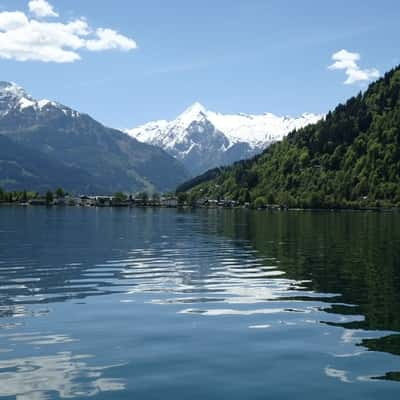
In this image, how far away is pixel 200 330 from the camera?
33719mm

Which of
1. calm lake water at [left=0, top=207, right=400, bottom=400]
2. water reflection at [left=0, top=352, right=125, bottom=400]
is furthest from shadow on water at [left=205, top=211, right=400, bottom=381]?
water reflection at [left=0, top=352, right=125, bottom=400]

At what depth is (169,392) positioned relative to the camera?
2322 cm

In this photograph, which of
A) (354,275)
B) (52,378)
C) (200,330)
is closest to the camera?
(52,378)

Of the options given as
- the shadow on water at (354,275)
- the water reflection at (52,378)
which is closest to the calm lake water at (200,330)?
the water reflection at (52,378)

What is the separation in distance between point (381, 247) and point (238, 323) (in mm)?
60261

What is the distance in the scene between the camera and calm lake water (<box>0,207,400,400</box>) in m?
24.1

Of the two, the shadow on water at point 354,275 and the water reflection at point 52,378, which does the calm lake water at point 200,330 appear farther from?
the shadow on water at point 354,275

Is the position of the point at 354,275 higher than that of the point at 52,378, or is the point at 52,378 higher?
the point at 52,378

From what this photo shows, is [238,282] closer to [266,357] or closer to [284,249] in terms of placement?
[266,357]

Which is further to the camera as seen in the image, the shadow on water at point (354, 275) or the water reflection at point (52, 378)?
the shadow on water at point (354, 275)

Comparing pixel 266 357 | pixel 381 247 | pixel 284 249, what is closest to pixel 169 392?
pixel 266 357

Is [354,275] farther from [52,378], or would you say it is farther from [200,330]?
[52,378]

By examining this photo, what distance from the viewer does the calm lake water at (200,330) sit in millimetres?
24078

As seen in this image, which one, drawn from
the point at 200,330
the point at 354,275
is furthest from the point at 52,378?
the point at 354,275
